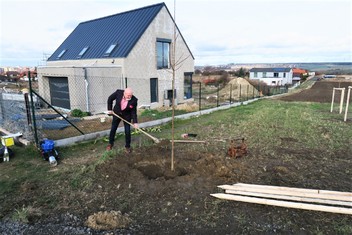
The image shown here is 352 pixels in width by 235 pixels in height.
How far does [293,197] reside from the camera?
3854 mm

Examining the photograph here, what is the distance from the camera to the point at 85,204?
13.1ft

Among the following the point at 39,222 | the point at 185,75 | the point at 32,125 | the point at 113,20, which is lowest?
the point at 39,222

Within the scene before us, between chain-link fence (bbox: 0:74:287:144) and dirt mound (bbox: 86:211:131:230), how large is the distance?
4218 mm

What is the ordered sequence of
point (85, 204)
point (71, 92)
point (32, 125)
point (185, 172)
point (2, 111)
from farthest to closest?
point (71, 92), point (2, 111), point (32, 125), point (185, 172), point (85, 204)

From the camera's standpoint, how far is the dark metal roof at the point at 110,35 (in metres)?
15.0

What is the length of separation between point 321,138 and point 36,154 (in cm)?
865

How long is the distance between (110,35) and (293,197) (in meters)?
16.2

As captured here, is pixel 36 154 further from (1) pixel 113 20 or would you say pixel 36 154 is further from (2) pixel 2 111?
(1) pixel 113 20

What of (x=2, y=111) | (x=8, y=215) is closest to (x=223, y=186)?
(x=8, y=215)

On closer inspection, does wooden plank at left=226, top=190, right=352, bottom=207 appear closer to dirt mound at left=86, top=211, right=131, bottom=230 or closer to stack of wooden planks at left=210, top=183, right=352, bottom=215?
stack of wooden planks at left=210, top=183, right=352, bottom=215

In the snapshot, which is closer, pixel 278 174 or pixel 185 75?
pixel 278 174

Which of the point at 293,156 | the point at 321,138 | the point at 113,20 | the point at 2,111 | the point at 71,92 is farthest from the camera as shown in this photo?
the point at 113,20

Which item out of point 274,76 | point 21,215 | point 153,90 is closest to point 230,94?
point 153,90

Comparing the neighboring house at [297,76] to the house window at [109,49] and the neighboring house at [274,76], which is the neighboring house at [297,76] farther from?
the house window at [109,49]
